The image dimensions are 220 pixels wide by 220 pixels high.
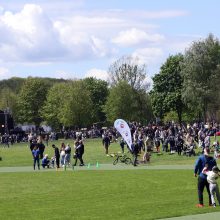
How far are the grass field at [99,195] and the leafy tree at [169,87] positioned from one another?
64192 millimetres

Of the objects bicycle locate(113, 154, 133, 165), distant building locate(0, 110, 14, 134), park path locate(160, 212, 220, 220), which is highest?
distant building locate(0, 110, 14, 134)

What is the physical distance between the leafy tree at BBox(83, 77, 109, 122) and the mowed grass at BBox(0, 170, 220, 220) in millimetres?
91740

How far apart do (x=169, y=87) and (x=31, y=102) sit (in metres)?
34.4

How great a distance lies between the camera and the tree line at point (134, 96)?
87.4 m

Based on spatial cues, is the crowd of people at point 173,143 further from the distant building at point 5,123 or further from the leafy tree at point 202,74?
the distant building at point 5,123

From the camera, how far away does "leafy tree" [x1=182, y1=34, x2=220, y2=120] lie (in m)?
86.7

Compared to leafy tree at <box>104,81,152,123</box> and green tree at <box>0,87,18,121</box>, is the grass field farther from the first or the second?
green tree at <box>0,87,18,121</box>

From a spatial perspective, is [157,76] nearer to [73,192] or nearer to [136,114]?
[136,114]

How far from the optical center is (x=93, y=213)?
1970 cm

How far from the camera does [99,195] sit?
2478 cm

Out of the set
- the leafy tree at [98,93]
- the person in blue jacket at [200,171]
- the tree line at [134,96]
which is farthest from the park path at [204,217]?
the leafy tree at [98,93]

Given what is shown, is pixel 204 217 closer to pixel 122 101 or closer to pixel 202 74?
pixel 202 74

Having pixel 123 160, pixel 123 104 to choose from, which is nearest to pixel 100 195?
pixel 123 160

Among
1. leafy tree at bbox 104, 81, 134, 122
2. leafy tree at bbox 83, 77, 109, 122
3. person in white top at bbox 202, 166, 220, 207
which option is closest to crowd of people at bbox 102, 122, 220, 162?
person in white top at bbox 202, 166, 220, 207
